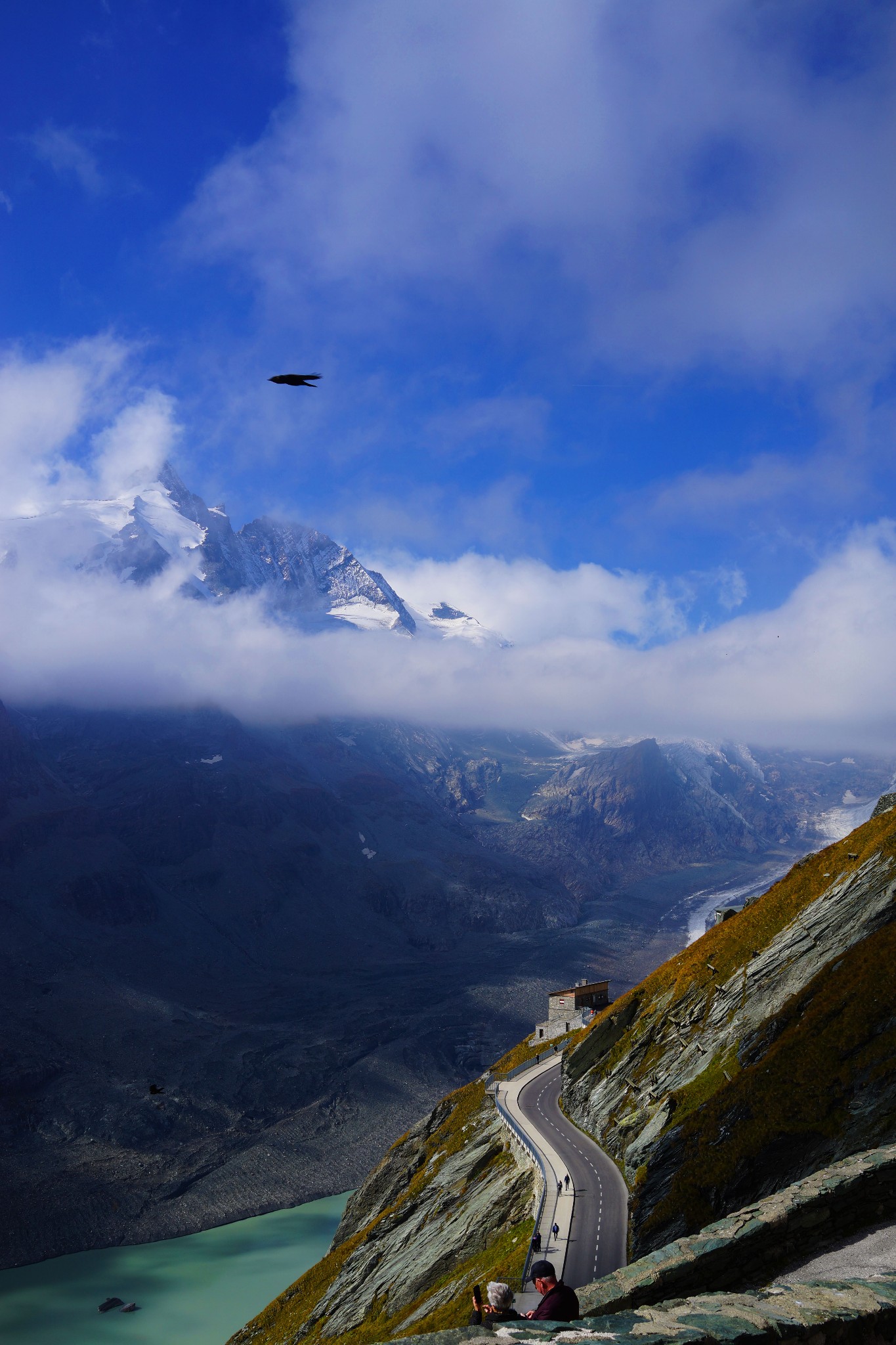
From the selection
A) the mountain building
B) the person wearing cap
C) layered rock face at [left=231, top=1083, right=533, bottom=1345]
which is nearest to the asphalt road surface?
layered rock face at [left=231, top=1083, right=533, bottom=1345]

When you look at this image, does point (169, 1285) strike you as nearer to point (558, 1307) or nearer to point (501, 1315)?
point (501, 1315)

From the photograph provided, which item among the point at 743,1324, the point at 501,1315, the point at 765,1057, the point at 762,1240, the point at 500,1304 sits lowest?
the point at 765,1057

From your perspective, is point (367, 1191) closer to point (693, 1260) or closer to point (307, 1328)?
point (307, 1328)

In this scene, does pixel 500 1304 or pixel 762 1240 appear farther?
pixel 762 1240

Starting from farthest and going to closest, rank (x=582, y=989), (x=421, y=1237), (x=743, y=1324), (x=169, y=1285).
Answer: (x=169, y=1285)
(x=582, y=989)
(x=421, y=1237)
(x=743, y=1324)

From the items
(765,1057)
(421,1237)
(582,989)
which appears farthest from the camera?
(582,989)

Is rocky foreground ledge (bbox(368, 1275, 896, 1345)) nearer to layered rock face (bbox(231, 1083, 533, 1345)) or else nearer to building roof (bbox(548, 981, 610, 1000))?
layered rock face (bbox(231, 1083, 533, 1345))

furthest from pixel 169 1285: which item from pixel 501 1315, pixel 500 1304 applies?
pixel 500 1304
